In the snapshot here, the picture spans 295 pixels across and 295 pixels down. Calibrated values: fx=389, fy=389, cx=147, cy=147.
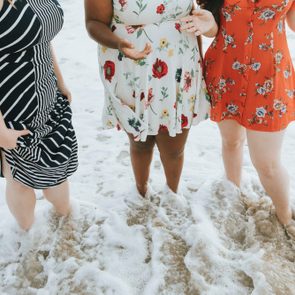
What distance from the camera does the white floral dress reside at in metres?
1.69

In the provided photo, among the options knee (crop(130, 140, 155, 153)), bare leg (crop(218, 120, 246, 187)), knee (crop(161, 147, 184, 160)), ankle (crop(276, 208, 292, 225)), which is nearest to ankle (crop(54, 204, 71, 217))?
knee (crop(130, 140, 155, 153))

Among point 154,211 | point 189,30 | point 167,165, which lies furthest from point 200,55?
point 154,211

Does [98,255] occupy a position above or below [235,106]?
below

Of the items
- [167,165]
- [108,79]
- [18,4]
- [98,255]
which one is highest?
[18,4]

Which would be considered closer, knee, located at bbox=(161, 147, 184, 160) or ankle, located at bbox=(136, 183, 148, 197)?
knee, located at bbox=(161, 147, 184, 160)

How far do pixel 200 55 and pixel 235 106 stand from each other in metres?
0.30

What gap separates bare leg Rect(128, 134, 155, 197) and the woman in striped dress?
1.26 ft

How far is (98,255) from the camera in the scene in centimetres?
216

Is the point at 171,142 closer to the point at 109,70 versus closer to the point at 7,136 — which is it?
the point at 109,70

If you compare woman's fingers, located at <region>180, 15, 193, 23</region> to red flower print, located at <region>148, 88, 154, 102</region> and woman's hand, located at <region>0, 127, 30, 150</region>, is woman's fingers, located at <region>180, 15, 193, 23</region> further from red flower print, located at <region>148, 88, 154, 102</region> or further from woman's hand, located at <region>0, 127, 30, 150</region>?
woman's hand, located at <region>0, 127, 30, 150</region>

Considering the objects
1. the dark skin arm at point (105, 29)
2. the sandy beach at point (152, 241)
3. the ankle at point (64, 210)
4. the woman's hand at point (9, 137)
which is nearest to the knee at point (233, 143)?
the sandy beach at point (152, 241)

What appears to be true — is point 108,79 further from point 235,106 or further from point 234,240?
point 234,240

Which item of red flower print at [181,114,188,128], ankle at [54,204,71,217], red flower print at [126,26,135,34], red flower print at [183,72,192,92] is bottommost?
ankle at [54,204,71,217]

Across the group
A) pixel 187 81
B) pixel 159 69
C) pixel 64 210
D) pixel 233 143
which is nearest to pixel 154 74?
pixel 159 69
